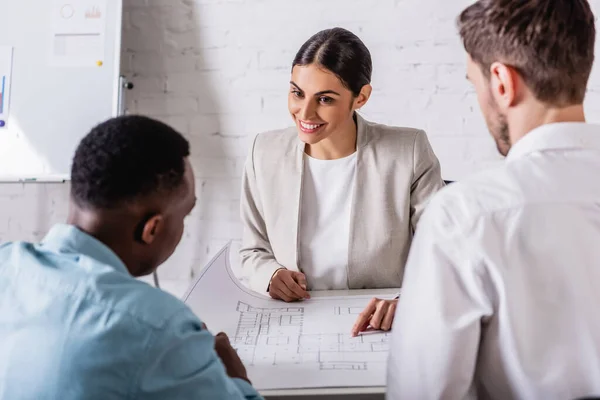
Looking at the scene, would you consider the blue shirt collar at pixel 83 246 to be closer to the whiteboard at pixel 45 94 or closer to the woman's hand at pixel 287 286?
the woman's hand at pixel 287 286

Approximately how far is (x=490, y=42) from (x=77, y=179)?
59cm

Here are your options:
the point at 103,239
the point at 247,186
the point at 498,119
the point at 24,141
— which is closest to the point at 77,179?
the point at 103,239

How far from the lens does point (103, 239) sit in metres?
0.77

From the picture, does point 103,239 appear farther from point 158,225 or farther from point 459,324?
point 459,324

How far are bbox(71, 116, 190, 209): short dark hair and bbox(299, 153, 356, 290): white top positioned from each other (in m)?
0.87

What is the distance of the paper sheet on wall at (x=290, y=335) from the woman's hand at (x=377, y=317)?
0.02 meters

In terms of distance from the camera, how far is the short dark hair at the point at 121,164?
756 mm

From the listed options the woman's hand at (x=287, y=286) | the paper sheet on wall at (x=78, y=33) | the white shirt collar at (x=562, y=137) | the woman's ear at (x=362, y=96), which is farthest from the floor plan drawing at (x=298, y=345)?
the paper sheet on wall at (x=78, y=33)

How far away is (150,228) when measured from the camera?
79 cm

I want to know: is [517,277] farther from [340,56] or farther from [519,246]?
[340,56]

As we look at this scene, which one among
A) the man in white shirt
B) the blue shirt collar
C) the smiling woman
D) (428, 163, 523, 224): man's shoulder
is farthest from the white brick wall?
the blue shirt collar

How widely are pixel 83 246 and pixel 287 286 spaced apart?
72cm

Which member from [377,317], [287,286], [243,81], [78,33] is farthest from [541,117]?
[78,33]

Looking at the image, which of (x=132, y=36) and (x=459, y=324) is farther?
(x=132, y=36)
